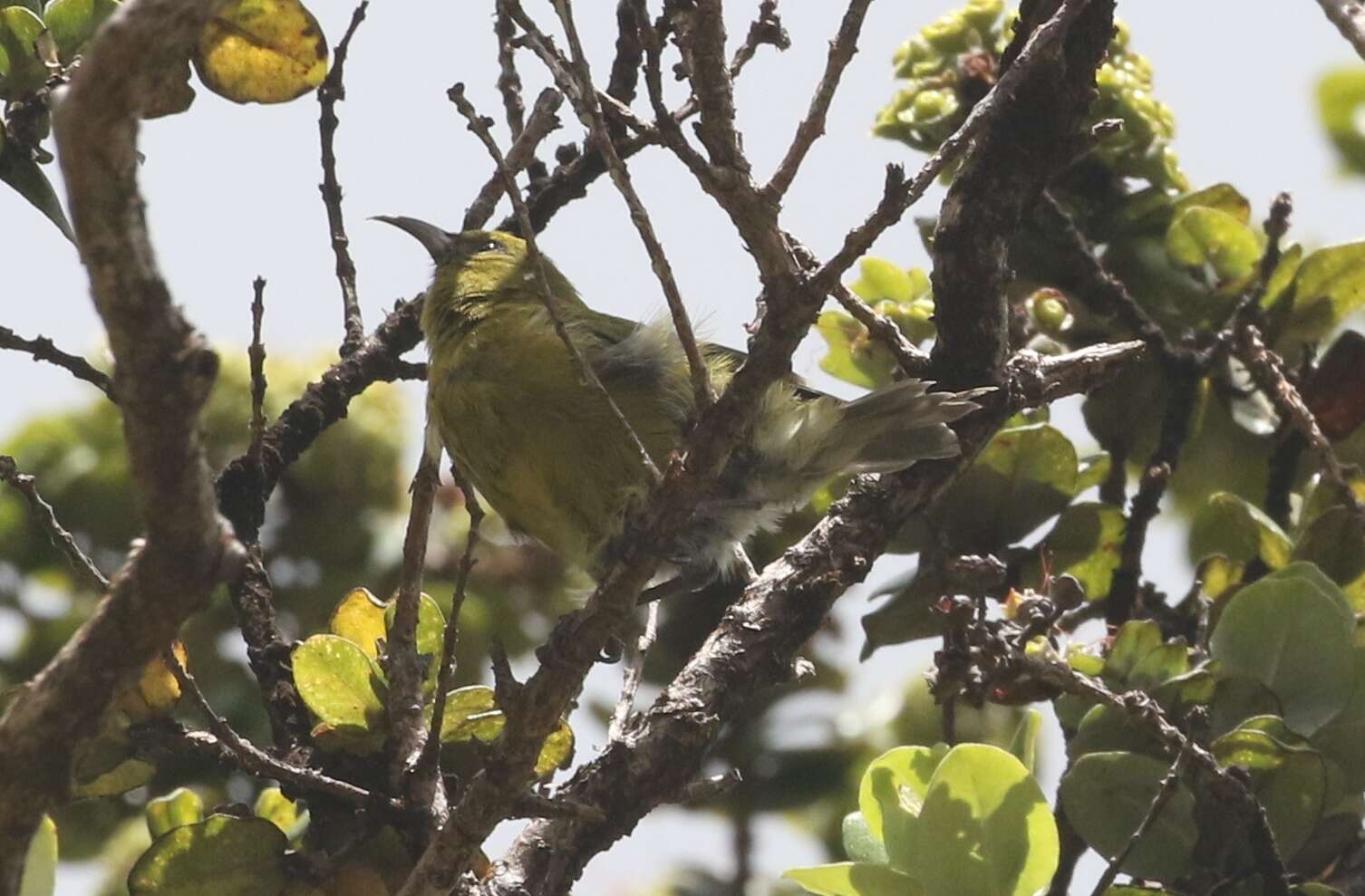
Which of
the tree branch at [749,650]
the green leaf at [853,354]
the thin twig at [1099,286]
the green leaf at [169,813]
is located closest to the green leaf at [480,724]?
the tree branch at [749,650]

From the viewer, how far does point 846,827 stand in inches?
99.4

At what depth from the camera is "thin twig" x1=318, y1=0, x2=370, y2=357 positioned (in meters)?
3.12

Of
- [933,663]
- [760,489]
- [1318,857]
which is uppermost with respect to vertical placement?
[760,489]

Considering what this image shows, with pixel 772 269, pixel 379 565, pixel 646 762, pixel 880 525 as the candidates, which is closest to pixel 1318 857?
pixel 880 525

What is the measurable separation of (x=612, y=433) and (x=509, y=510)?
34 cm

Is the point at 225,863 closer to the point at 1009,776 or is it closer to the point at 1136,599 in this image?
the point at 1009,776

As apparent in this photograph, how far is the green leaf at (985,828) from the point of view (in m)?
2.31

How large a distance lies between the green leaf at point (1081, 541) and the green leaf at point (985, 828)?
0.90m

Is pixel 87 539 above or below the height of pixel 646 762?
above

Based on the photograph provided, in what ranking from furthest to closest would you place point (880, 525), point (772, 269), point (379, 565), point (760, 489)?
point (379, 565) < point (760, 489) < point (880, 525) < point (772, 269)

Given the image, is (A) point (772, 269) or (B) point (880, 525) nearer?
(A) point (772, 269)

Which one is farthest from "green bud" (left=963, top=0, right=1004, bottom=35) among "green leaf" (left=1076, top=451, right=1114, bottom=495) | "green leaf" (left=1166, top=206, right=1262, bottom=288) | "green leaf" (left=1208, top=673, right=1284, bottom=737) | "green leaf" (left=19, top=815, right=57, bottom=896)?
"green leaf" (left=19, top=815, right=57, bottom=896)

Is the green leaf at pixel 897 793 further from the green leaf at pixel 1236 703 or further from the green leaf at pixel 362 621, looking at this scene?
the green leaf at pixel 362 621

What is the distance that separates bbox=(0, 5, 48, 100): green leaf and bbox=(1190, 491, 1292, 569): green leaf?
2174mm
